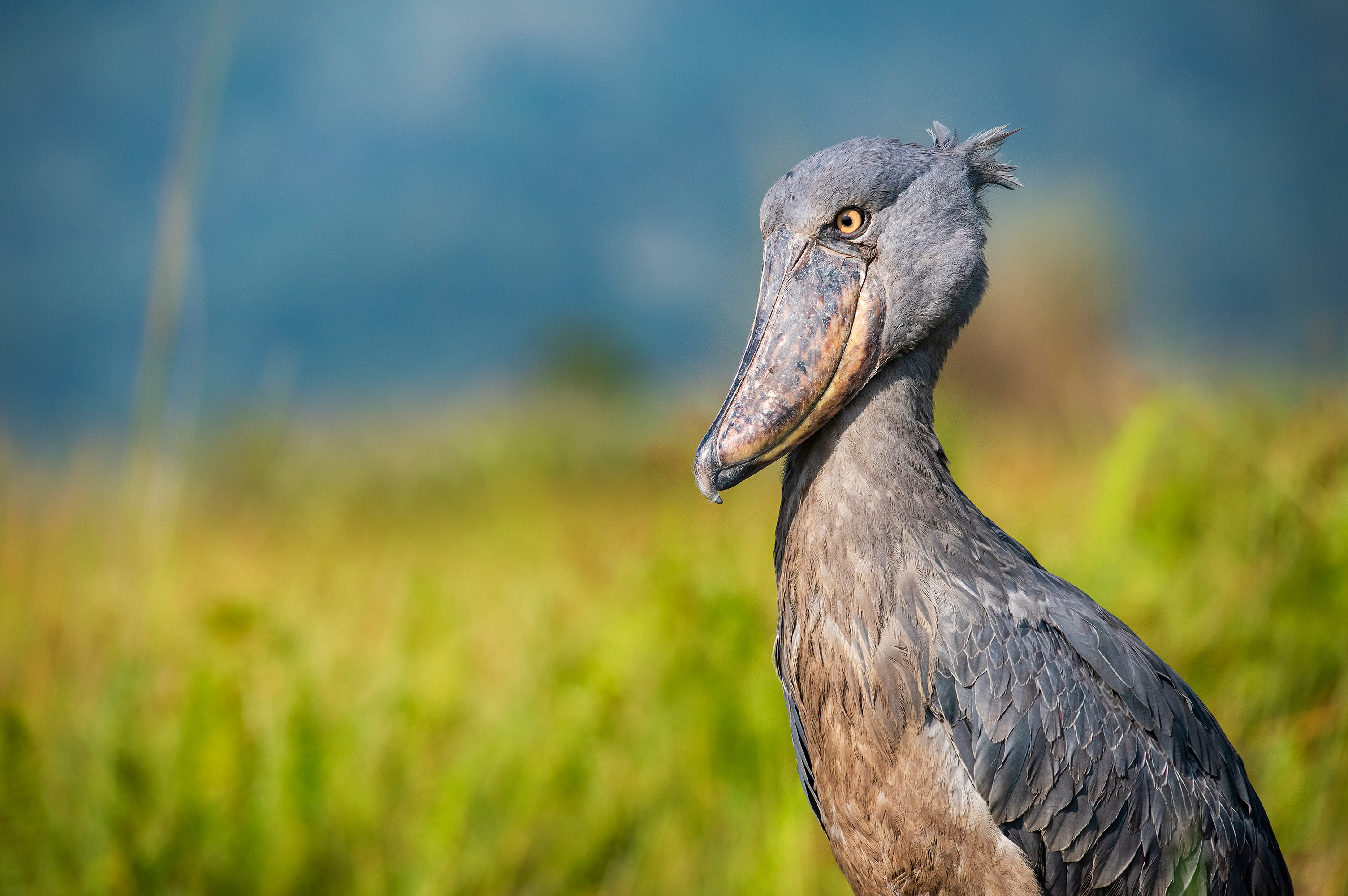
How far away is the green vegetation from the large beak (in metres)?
1.15

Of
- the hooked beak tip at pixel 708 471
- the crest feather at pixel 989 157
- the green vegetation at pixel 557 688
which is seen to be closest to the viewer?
the hooked beak tip at pixel 708 471

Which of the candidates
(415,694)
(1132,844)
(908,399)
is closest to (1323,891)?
(1132,844)

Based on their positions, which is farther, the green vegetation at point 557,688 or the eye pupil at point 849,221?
the green vegetation at point 557,688

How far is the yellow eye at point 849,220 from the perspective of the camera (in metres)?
1.40

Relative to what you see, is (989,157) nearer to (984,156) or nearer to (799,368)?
(984,156)

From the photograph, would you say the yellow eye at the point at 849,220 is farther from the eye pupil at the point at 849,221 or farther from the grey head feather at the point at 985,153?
the grey head feather at the point at 985,153

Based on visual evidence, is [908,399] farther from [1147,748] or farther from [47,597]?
[47,597]

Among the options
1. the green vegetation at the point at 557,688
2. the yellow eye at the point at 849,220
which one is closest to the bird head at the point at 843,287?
the yellow eye at the point at 849,220

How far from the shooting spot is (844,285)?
139 cm

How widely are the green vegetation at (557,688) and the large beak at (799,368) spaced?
115cm

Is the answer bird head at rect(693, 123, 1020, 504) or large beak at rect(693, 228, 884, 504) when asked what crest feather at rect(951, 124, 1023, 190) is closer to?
bird head at rect(693, 123, 1020, 504)

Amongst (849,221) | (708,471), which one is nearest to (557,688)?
(708,471)

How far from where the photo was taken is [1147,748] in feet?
4.60

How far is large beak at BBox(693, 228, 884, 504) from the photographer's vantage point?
1.34 metres
